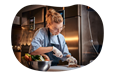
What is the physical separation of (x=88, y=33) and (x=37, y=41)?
1064 mm

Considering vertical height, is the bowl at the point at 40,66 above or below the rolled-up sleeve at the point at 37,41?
below

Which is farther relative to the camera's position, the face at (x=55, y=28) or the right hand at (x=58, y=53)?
the face at (x=55, y=28)

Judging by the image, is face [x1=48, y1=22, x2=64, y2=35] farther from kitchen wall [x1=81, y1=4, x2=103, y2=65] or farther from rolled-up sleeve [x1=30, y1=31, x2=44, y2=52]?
kitchen wall [x1=81, y1=4, x2=103, y2=65]

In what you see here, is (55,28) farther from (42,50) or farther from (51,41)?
(42,50)

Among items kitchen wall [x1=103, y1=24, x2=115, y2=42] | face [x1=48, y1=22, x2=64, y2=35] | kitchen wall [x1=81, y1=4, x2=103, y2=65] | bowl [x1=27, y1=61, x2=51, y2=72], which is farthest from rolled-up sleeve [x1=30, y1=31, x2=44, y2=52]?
kitchen wall [x1=103, y1=24, x2=115, y2=42]

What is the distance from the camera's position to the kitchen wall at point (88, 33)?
2206mm

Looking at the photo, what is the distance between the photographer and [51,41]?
1762 millimetres

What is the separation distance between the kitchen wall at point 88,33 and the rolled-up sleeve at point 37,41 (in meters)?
0.92

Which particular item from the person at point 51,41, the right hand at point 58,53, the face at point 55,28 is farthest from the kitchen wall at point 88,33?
the right hand at point 58,53

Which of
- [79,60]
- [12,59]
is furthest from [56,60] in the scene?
[79,60]

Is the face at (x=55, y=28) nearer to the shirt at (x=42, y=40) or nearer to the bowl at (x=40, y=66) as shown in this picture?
the shirt at (x=42, y=40)

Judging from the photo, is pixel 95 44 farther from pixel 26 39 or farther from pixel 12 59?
pixel 26 39

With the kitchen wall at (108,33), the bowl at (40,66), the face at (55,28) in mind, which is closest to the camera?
the bowl at (40,66)

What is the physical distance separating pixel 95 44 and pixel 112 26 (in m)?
0.42
